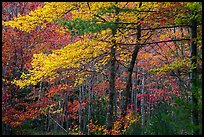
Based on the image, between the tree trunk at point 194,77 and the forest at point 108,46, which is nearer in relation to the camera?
the tree trunk at point 194,77

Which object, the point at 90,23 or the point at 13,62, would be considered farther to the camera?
the point at 13,62

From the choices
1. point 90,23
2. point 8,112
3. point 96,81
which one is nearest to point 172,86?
point 96,81

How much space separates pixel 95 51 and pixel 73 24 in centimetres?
254

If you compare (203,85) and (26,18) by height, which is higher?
(26,18)

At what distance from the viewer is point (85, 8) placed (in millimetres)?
8211

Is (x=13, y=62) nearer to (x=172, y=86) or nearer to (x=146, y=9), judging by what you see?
(x=146, y=9)

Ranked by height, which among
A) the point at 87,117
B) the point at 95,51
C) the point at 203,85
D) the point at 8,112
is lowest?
the point at 87,117

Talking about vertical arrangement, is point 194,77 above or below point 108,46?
below

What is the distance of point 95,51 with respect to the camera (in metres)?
9.20

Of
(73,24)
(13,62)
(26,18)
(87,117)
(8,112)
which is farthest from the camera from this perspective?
(87,117)

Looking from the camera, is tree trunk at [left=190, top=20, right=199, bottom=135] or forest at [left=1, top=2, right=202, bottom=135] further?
forest at [left=1, top=2, right=202, bottom=135]

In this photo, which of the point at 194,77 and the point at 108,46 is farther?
the point at 108,46

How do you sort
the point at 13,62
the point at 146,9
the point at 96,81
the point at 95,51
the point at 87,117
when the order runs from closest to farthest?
1. the point at 146,9
2. the point at 95,51
3. the point at 13,62
4. the point at 87,117
5. the point at 96,81

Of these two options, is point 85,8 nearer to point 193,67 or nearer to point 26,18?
point 26,18
